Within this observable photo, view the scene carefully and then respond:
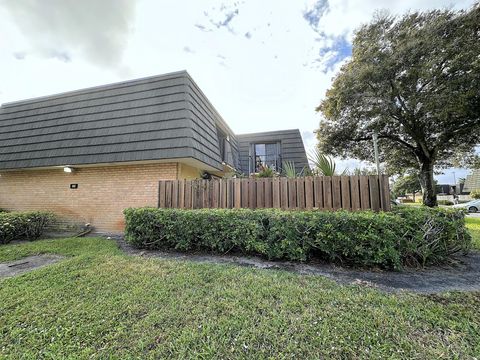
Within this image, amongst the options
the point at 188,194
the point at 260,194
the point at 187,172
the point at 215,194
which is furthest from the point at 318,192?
the point at 187,172

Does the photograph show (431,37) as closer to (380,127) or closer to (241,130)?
(380,127)

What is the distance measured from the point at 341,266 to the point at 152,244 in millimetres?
4354

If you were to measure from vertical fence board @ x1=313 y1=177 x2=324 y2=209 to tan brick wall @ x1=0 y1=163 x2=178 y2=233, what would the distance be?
4548mm

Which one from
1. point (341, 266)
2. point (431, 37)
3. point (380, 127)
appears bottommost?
point (341, 266)

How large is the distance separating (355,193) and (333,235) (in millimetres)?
1384

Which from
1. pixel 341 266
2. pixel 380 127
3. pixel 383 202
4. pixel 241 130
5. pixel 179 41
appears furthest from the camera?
pixel 241 130

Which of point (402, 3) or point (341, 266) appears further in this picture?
point (402, 3)

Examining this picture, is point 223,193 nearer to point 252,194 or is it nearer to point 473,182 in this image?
point 252,194

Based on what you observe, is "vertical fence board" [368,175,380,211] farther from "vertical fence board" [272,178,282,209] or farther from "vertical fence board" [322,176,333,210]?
"vertical fence board" [272,178,282,209]

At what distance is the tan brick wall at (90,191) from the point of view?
7141 millimetres

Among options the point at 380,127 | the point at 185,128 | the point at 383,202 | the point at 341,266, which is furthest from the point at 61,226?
Result: the point at 380,127

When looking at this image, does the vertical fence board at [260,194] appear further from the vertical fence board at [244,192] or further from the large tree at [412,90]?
the large tree at [412,90]

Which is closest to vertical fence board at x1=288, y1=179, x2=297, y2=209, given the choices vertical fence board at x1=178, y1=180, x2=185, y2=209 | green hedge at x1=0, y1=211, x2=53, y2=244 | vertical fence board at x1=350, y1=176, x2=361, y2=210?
vertical fence board at x1=350, y1=176, x2=361, y2=210

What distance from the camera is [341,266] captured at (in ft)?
12.2
